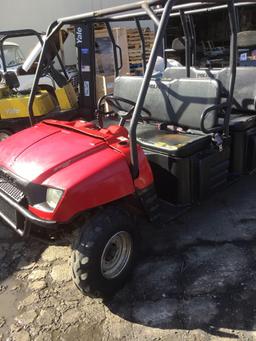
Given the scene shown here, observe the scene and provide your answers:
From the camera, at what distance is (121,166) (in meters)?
2.47

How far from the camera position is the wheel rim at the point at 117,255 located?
8.43ft

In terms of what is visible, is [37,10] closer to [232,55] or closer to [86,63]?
[86,63]

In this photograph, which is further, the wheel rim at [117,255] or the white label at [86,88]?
the white label at [86,88]

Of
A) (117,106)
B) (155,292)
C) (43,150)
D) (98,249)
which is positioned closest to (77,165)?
(43,150)

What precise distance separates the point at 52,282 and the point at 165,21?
1.91 metres

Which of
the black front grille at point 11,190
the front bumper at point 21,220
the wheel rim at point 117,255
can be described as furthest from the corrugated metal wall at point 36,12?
the wheel rim at point 117,255

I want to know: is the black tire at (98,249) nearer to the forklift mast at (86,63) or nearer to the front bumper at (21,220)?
the front bumper at (21,220)

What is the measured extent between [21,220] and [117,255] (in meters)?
0.68

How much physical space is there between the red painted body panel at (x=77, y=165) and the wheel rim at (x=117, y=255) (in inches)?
12.8

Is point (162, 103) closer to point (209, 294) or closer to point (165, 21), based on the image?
point (165, 21)

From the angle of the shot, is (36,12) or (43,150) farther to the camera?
(36,12)

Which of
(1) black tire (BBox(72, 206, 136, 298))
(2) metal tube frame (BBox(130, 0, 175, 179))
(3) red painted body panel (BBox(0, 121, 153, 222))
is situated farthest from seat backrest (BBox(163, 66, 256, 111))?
(1) black tire (BBox(72, 206, 136, 298))

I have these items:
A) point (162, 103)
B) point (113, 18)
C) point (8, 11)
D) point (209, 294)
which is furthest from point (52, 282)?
point (8, 11)

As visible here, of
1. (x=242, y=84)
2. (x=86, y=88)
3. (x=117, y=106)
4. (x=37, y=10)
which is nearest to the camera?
(x=242, y=84)
